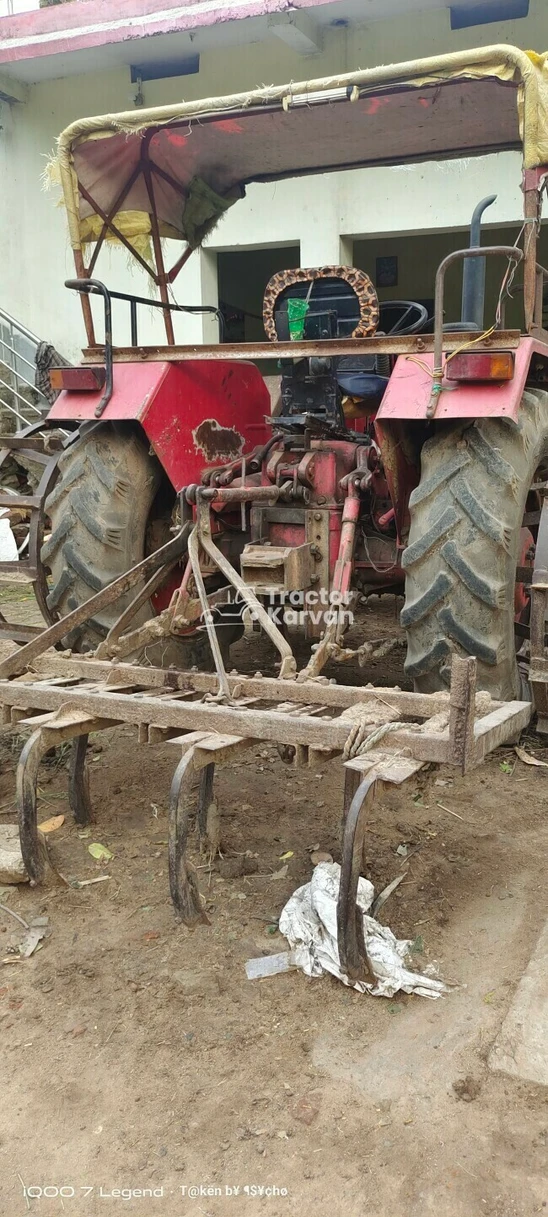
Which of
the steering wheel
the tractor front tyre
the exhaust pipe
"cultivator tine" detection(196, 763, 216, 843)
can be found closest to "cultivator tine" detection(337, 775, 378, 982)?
"cultivator tine" detection(196, 763, 216, 843)

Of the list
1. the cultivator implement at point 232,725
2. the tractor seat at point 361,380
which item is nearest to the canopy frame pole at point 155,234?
the tractor seat at point 361,380

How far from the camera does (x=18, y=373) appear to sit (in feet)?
33.4

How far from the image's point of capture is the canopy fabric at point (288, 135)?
306cm

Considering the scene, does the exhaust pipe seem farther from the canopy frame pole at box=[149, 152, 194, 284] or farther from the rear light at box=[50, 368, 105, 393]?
the rear light at box=[50, 368, 105, 393]

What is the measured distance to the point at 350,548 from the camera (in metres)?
3.24

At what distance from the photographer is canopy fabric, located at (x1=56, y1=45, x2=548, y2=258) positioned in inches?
120

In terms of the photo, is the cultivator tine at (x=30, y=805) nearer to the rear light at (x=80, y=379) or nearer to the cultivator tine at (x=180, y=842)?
the cultivator tine at (x=180, y=842)

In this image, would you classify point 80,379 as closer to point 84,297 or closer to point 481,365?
point 84,297

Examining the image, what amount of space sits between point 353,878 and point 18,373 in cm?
922

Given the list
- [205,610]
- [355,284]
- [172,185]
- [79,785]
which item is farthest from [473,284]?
[79,785]

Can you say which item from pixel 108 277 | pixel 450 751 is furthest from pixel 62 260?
pixel 450 751

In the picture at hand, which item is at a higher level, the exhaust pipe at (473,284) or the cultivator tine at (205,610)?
the exhaust pipe at (473,284)

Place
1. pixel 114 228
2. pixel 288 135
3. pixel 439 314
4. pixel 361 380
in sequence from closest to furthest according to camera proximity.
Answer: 1. pixel 439 314
2. pixel 361 380
3. pixel 288 135
4. pixel 114 228

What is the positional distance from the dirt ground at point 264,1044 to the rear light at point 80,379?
1726 mm
